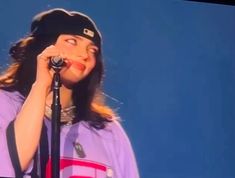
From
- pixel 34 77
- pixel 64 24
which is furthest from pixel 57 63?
pixel 64 24

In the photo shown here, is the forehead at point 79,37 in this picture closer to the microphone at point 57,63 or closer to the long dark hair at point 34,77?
the long dark hair at point 34,77

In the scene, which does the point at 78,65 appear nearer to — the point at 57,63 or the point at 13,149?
the point at 57,63

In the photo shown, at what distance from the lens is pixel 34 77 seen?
6.25 feet

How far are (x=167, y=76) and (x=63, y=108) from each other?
0.41 metres

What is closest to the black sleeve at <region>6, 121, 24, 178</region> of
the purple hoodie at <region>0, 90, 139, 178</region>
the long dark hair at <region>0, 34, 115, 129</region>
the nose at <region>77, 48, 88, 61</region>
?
the purple hoodie at <region>0, 90, 139, 178</region>

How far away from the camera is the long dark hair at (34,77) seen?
1.89 metres

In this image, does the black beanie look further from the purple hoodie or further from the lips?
the purple hoodie

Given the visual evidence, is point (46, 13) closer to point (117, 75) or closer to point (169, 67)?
point (117, 75)

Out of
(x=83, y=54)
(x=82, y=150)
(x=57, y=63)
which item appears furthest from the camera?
(x=83, y=54)

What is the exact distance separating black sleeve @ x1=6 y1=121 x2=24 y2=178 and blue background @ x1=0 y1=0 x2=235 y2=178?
22 centimetres

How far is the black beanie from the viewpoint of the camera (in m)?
1.99

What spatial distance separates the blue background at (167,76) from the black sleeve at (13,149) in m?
0.22

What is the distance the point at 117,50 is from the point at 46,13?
0.28 metres

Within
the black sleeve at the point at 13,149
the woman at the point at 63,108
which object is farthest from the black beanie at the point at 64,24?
the black sleeve at the point at 13,149
